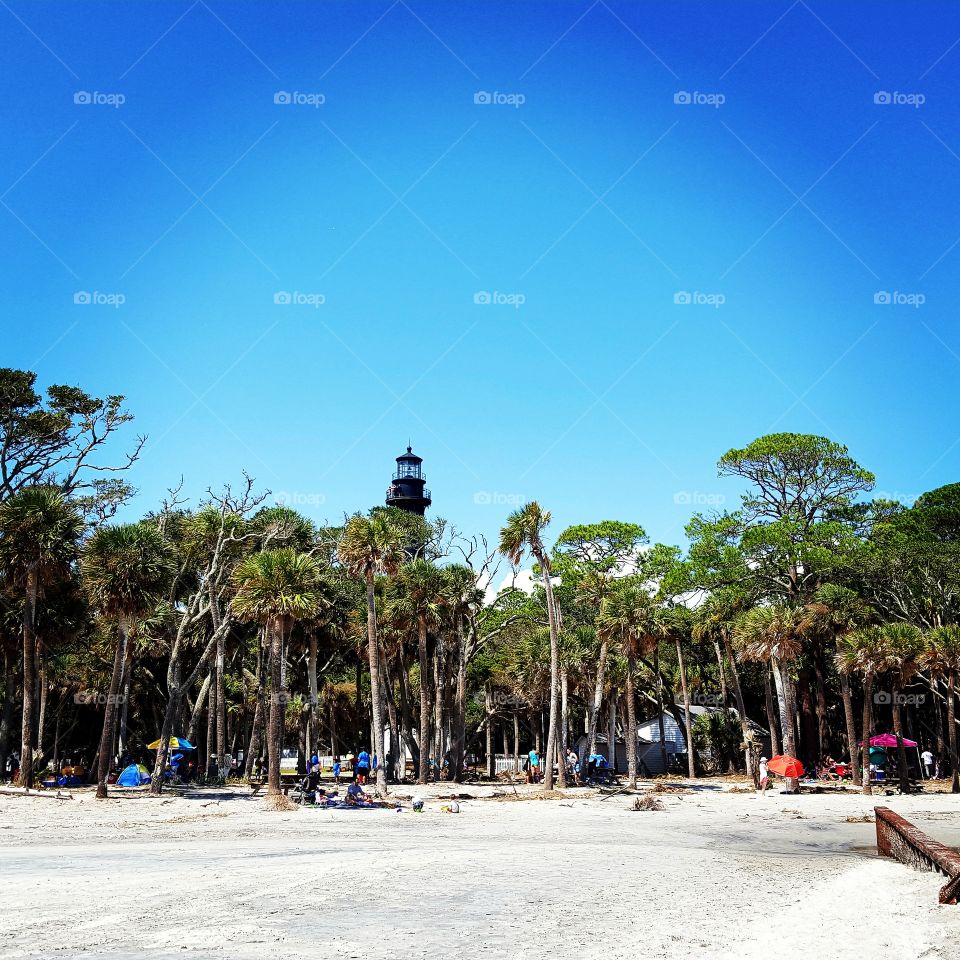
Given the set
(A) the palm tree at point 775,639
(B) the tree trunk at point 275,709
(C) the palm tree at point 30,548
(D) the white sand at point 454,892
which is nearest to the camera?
(D) the white sand at point 454,892

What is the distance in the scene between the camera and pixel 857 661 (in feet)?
123

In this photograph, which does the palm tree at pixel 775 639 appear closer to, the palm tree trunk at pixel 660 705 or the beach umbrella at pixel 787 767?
the beach umbrella at pixel 787 767

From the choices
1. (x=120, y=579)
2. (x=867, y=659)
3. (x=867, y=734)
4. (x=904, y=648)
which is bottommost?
(x=867, y=734)

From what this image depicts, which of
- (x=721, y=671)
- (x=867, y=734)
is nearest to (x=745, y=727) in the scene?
(x=721, y=671)

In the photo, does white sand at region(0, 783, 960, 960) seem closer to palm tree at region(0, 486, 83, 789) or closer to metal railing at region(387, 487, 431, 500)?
palm tree at region(0, 486, 83, 789)

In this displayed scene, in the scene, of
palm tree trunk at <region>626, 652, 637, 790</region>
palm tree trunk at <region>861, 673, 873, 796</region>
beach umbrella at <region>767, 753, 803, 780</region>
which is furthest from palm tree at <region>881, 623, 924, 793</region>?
palm tree trunk at <region>626, 652, 637, 790</region>

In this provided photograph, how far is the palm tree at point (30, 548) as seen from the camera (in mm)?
32031

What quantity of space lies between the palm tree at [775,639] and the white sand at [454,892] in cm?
1573

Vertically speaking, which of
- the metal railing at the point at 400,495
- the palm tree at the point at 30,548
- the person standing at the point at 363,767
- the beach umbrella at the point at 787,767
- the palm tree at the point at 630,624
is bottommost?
the beach umbrella at the point at 787,767

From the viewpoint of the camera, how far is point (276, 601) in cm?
3005

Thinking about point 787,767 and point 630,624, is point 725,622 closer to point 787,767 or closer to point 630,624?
point 630,624

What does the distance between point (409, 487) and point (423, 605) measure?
53.1 meters

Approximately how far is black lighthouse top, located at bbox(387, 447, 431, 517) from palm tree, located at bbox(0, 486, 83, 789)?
6073cm

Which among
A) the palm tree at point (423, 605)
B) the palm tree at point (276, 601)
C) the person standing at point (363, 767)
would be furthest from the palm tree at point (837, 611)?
the palm tree at point (276, 601)
